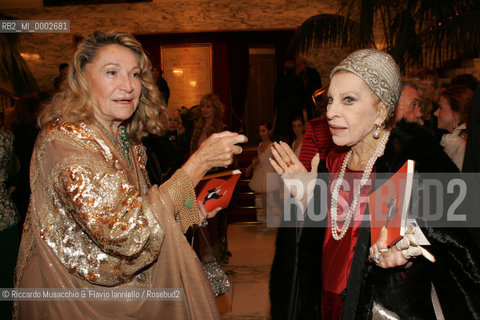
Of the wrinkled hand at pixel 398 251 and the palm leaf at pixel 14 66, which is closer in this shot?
the wrinkled hand at pixel 398 251

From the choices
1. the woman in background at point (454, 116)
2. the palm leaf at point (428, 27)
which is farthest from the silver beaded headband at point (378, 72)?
the palm leaf at point (428, 27)

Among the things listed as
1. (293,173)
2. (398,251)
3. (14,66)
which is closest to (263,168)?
(14,66)

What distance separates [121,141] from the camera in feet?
6.12

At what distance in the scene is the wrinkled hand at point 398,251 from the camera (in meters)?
1.26

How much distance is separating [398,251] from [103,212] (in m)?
Result: 1.06

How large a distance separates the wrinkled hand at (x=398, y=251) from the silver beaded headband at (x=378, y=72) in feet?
2.04

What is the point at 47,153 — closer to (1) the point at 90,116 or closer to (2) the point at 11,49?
(1) the point at 90,116

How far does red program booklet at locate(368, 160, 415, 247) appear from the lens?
1.13m

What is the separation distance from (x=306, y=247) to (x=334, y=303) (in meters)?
0.29

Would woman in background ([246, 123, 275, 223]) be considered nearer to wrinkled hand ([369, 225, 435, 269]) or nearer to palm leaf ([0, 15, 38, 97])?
palm leaf ([0, 15, 38, 97])

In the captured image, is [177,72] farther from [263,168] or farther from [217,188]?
[217,188]

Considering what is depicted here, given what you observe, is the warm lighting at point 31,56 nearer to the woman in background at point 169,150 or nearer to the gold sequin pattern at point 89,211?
the woman in background at point 169,150

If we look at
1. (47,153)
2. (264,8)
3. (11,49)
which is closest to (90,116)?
(47,153)

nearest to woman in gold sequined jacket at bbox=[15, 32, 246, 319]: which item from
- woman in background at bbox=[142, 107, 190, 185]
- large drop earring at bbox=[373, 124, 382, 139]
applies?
large drop earring at bbox=[373, 124, 382, 139]
